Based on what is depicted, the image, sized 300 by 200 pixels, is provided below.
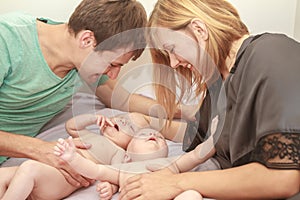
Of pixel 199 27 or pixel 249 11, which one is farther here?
pixel 249 11

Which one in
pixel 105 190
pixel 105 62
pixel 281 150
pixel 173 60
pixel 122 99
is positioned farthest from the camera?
pixel 122 99

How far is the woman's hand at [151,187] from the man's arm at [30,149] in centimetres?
16

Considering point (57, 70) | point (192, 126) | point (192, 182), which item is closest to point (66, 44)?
point (57, 70)

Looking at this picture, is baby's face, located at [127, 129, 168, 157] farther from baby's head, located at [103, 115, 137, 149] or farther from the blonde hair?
the blonde hair

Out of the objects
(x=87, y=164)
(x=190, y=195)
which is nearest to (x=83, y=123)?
(x=87, y=164)

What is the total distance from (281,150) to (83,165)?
527 mm

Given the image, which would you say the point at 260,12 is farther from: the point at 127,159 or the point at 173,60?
the point at 127,159

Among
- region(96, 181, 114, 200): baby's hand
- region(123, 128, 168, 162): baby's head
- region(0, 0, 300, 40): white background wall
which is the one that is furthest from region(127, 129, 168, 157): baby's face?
region(0, 0, 300, 40): white background wall

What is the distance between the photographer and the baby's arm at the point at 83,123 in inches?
55.2

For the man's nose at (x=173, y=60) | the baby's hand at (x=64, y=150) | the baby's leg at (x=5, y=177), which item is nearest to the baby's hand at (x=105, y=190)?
the baby's hand at (x=64, y=150)

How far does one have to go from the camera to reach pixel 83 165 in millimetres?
1120

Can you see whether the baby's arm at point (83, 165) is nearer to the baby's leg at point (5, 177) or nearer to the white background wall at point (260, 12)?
the baby's leg at point (5, 177)

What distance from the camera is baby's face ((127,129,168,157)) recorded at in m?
1.32

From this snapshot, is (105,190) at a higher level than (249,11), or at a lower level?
lower
